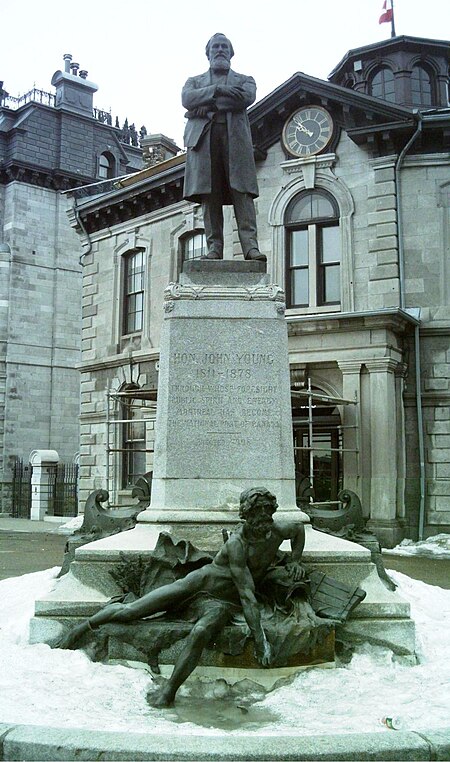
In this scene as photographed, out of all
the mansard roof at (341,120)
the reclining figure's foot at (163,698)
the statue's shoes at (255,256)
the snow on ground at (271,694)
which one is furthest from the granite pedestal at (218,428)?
the mansard roof at (341,120)

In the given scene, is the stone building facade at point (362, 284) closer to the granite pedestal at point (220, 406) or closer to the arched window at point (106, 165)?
the granite pedestal at point (220, 406)

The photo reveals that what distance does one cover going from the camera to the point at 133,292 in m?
24.5

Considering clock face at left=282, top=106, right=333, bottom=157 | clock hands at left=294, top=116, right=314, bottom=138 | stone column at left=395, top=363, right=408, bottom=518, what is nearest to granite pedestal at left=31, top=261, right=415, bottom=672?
stone column at left=395, top=363, right=408, bottom=518

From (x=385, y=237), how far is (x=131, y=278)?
871 cm

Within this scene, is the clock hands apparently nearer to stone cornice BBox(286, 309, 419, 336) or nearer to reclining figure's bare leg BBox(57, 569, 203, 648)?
stone cornice BBox(286, 309, 419, 336)

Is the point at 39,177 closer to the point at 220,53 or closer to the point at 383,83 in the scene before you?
the point at 383,83

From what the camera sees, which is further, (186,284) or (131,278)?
(131,278)

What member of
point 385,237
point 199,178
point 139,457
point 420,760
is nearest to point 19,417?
point 139,457

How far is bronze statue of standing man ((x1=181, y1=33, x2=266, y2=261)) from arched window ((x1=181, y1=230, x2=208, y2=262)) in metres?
13.7

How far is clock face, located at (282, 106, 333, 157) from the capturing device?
2005 cm

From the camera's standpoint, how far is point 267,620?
237 inches

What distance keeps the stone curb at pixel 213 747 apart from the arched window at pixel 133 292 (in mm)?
20203

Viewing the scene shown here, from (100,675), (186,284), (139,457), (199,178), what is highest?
(199,178)

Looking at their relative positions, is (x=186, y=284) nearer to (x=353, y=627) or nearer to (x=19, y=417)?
(x=353, y=627)
